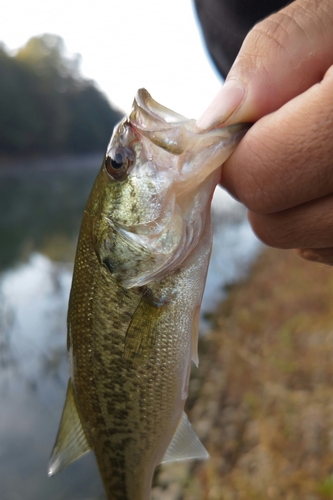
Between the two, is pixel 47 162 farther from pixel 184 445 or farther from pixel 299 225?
pixel 299 225

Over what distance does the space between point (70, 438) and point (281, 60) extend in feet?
6.38

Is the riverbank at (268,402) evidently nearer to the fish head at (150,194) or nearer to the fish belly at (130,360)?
the fish belly at (130,360)

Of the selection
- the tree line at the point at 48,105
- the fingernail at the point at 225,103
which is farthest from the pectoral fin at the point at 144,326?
the tree line at the point at 48,105

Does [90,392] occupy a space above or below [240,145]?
below

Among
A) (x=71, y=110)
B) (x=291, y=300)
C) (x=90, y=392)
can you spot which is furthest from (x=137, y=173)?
(x=71, y=110)

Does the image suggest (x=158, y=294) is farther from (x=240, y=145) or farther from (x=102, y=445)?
(x=102, y=445)

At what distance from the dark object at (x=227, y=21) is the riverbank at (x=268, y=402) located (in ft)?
13.3

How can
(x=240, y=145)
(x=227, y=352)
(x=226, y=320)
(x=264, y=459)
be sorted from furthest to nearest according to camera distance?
(x=226, y=320)
(x=227, y=352)
(x=264, y=459)
(x=240, y=145)

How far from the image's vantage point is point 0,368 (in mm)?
8742

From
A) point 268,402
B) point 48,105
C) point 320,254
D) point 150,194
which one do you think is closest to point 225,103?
point 150,194

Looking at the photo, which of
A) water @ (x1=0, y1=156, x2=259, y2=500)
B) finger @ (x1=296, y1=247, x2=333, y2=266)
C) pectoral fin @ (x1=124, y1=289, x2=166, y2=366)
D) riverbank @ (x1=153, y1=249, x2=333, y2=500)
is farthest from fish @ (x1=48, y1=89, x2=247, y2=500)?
water @ (x1=0, y1=156, x2=259, y2=500)

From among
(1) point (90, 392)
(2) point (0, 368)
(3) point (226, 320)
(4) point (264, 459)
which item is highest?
(1) point (90, 392)

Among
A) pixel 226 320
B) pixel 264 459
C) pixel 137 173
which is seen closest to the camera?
pixel 137 173

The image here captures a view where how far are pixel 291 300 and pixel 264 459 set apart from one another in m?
4.65
